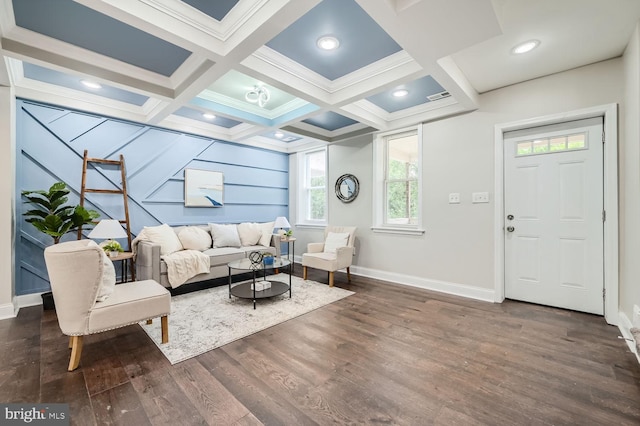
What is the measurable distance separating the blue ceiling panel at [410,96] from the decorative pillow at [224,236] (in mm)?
3041

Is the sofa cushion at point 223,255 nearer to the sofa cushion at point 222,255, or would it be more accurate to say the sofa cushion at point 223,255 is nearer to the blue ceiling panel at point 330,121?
the sofa cushion at point 222,255

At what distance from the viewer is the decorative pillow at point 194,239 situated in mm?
4113

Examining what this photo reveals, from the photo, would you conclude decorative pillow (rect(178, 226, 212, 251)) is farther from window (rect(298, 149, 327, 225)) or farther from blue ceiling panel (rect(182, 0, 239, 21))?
blue ceiling panel (rect(182, 0, 239, 21))

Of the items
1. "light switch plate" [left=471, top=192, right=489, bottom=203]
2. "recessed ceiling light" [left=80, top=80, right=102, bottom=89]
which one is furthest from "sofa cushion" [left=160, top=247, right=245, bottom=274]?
"light switch plate" [left=471, top=192, right=489, bottom=203]

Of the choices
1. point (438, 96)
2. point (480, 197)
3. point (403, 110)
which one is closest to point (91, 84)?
point (403, 110)

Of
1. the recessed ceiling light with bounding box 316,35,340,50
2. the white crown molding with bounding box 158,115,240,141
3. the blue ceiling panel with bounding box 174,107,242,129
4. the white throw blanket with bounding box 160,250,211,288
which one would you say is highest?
the blue ceiling panel with bounding box 174,107,242,129

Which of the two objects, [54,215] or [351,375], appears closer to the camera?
[351,375]

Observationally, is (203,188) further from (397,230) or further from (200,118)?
(397,230)

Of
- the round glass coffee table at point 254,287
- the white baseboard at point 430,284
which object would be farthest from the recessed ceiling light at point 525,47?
the round glass coffee table at point 254,287

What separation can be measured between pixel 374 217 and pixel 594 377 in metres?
3.11

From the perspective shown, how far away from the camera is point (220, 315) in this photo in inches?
115

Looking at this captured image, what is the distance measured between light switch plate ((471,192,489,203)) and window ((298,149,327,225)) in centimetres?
282

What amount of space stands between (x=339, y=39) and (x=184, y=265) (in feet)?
10.4

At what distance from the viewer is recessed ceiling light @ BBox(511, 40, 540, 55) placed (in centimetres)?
249
